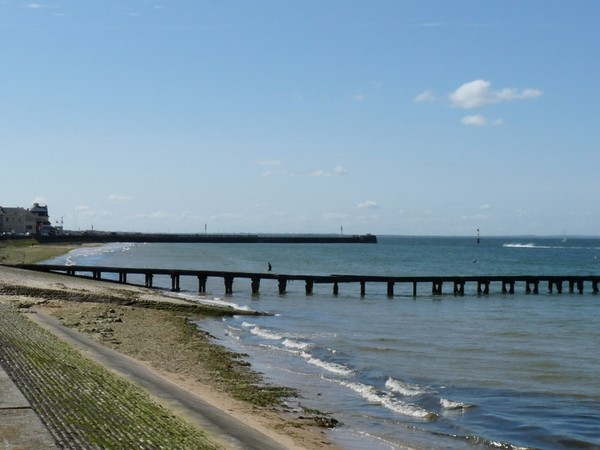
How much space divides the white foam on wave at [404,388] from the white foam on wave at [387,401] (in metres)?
0.50

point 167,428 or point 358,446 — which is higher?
point 167,428

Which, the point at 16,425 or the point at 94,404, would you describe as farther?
the point at 94,404

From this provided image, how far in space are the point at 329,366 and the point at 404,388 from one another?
360cm

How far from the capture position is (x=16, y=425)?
31.9 feet

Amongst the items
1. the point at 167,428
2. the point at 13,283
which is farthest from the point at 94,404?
the point at 13,283

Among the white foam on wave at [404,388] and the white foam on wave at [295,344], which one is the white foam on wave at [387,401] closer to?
the white foam on wave at [404,388]

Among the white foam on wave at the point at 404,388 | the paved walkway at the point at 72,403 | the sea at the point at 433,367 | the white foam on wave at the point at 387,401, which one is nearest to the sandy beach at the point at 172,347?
the paved walkway at the point at 72,403

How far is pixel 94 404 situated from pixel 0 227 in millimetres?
146806

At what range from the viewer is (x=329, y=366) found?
21.7 m

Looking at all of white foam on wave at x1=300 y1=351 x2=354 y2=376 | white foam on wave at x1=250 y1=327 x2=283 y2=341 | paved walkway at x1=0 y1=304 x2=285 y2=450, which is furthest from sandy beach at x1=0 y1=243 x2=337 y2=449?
white foam on wave at x1=250 y1=327 x2=283 y2=341

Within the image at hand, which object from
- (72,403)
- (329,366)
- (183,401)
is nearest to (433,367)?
(329,366)

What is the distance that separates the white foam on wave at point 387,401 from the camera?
16062 millimetres

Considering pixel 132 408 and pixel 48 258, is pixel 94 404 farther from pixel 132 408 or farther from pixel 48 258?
pixel 48 258

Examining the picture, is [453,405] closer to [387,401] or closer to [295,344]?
[387,401]
